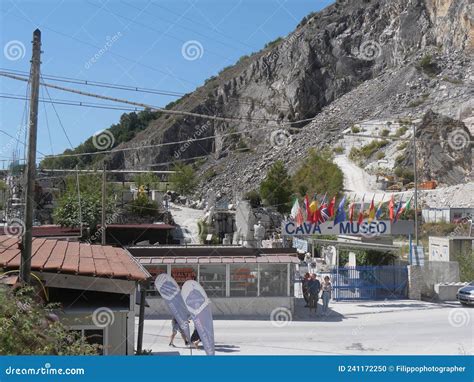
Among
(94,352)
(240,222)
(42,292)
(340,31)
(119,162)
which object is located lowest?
(94,352)

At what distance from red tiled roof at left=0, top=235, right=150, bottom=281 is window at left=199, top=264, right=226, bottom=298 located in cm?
547

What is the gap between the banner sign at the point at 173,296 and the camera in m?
11.0

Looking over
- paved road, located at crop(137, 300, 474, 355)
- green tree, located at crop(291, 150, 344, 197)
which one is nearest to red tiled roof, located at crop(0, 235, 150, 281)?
paved road, located at crop(137, 300, 474, 355)

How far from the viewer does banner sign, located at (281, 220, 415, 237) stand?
2248 cm

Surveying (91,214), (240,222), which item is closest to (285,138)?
(91,214)

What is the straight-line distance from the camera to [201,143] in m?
154

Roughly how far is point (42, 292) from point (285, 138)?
117m

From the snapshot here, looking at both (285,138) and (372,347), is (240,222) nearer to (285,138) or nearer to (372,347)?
(372,347)

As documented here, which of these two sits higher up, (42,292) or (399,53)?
Answer: (399,53)

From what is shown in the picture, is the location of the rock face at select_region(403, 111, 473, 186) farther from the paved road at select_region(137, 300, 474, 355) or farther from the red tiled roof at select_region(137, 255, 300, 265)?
the red tiled roof at select_region(137, 255, 300, 265)
